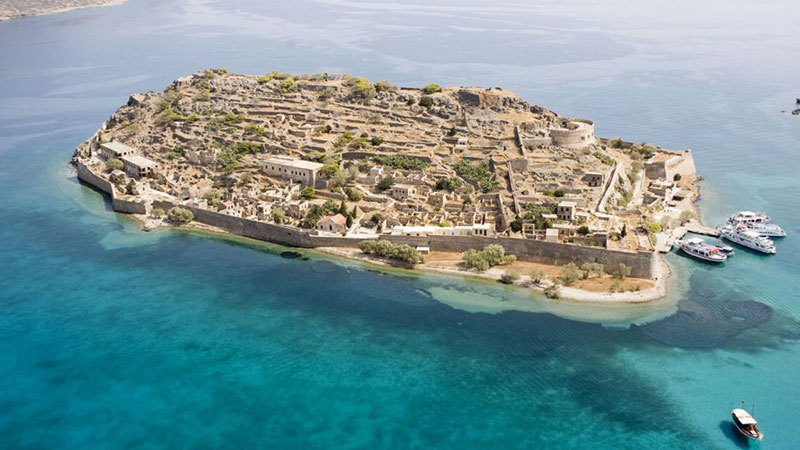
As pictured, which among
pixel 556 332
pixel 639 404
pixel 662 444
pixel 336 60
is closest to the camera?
pixel 662 444

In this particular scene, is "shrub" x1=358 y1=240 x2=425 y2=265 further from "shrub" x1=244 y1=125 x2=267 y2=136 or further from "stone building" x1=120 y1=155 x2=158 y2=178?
"stone building" x1=120 y1=155 x2=158 y2=178

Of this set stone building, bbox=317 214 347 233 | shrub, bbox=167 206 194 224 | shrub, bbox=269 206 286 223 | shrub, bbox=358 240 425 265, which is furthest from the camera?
shrub, bbox=167 206 194 224

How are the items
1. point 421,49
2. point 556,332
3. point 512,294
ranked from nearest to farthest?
1. point 556,332
2. point 512,294
3. point 421,49

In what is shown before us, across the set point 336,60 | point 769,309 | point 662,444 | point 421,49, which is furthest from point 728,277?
point 421,49

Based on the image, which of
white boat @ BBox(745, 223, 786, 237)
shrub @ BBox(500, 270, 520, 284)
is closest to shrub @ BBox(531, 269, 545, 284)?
shrub @ BBox(500, 270, 520, 284)

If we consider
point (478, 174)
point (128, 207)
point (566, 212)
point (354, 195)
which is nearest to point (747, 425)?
point (566, 212)

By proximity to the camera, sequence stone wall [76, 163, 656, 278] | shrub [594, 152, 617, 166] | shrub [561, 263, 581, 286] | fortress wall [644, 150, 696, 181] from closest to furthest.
A: shrub [561, 263, 581, 286], stone wall [76, 163, 656, 278], shrub [594, 152, 617, 166], fortress wall [644, 150, 696, 181]

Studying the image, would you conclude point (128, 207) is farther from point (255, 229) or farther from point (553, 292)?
point (553, 292)

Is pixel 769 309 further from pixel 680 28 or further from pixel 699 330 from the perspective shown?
pixel 680 28
